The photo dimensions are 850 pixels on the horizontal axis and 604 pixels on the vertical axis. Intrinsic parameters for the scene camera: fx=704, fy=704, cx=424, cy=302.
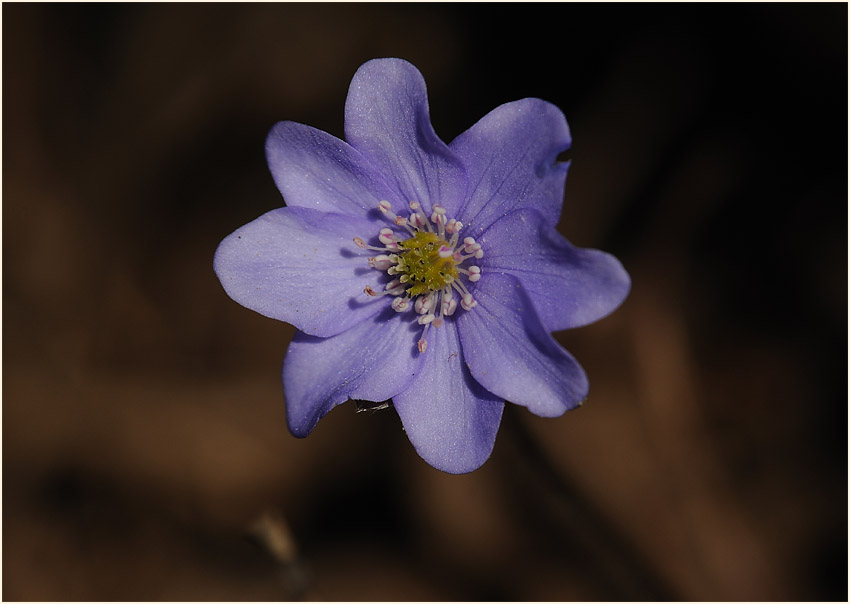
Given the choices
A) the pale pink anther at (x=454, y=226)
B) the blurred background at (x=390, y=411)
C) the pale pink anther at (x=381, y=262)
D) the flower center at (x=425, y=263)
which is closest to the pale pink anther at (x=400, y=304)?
the flower center at (x=425, y=263)

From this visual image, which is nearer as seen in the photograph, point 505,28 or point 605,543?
point 605,543

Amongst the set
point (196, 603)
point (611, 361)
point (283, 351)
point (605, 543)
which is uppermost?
point (611, 361)

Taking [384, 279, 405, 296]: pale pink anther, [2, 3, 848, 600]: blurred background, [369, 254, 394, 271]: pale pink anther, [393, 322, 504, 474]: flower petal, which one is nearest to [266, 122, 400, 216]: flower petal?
[369, 254, 394, 271]: pale pink anther

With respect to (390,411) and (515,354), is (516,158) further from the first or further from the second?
(390,411)

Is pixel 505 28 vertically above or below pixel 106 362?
above

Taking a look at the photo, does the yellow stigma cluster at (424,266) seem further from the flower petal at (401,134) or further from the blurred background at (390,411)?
the blurred background at (390,411)

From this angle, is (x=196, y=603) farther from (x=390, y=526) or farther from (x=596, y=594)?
(x=596, y=594)

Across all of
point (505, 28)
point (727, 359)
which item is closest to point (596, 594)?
point (727, 359)
